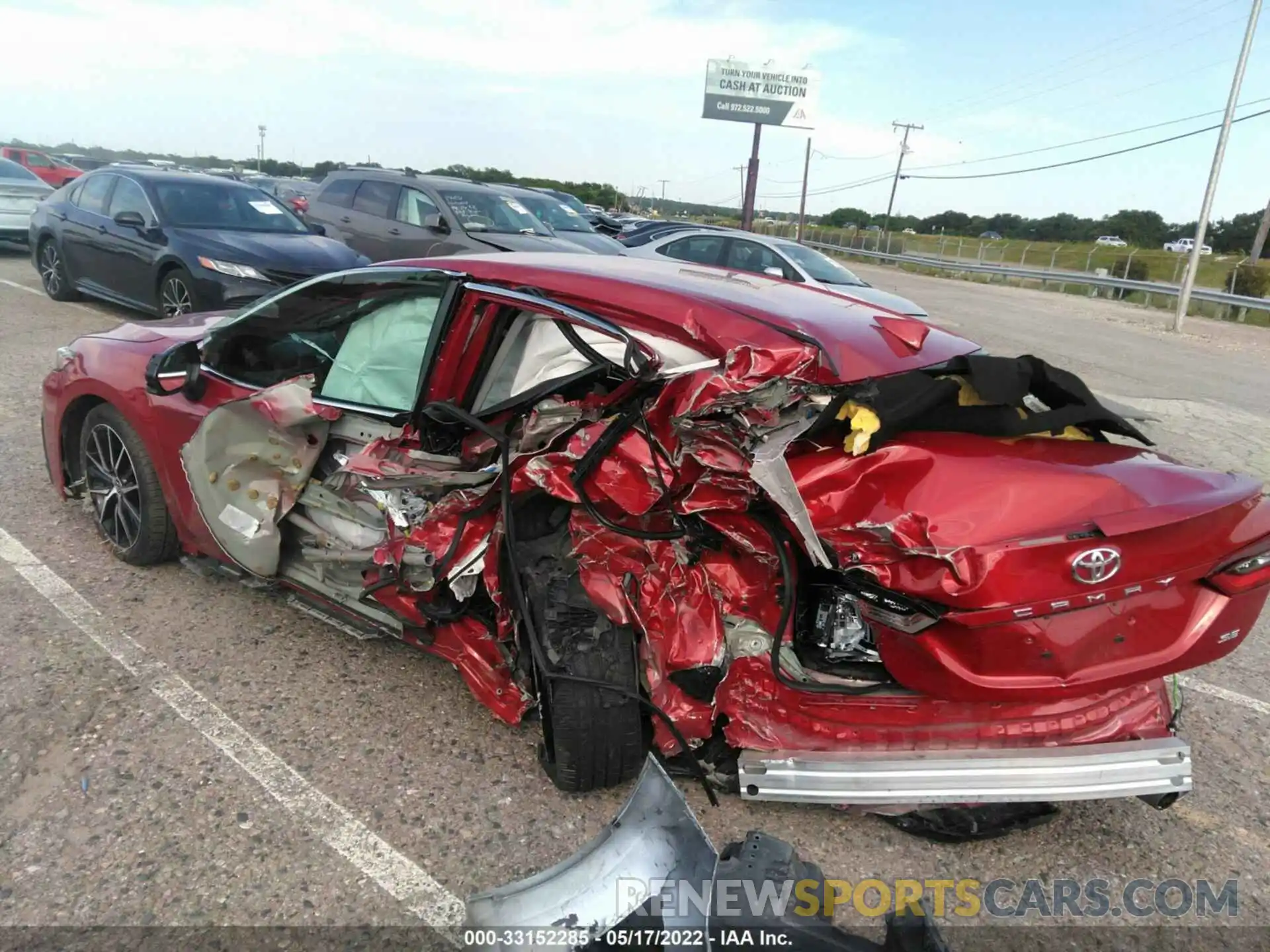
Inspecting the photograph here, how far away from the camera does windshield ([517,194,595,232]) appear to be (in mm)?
12055

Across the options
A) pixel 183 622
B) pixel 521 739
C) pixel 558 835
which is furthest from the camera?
pixel 183 622

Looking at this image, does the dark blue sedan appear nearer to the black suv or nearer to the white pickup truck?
the black suv

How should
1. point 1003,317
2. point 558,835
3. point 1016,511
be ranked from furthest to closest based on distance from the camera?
point 1003,317
point 558,835
point 1016,511

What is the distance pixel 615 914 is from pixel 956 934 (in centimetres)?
105

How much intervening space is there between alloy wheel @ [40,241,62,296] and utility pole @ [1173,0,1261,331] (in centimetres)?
1992

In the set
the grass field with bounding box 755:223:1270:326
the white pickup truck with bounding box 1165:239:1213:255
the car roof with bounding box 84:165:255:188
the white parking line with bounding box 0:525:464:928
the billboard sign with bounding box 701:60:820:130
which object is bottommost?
the white parking line with bounding box 0:525:464:928

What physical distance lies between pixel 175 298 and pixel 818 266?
7.41 meters

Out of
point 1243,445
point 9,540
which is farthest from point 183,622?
point 1243,445

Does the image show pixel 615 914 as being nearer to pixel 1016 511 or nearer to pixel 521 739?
pixel 521 739

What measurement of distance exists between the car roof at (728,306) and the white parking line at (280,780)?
1765mm

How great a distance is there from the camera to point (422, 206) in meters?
10.1

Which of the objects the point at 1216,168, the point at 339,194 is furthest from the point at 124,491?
the point at 1216,168

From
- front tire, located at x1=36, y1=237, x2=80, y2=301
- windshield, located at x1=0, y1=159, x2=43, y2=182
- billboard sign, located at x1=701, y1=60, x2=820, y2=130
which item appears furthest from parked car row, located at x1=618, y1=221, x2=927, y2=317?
billboard sign, located at x1=701, y1=60, x2=820, y2=130

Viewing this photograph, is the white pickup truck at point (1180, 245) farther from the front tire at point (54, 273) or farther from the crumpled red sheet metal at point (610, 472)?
the crumpled red sheet metal at point (610, 472)
